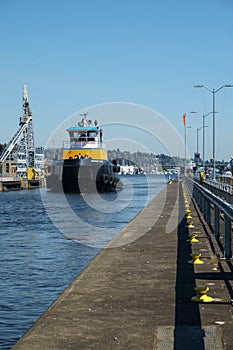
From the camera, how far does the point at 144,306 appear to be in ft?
26.7

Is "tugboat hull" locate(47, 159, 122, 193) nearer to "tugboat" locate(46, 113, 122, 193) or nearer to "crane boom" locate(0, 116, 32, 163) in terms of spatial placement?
"tugboat" locate(46, 113, 122, 193)

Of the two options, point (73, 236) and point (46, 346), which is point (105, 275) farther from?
point (73, 236)

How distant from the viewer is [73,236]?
22.1m

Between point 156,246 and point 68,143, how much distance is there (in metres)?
53.8

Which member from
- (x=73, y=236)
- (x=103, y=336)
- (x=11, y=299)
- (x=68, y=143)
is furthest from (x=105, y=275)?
(x=68, y=143)

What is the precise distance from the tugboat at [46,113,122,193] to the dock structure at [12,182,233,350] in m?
44.7

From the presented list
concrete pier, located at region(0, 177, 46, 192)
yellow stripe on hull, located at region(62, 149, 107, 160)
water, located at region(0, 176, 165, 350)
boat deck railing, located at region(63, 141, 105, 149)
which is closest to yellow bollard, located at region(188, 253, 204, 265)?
water, located at region(0, 176, 165, 350)

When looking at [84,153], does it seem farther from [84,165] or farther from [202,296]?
[202,296]

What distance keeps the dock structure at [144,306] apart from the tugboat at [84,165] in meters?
44.7

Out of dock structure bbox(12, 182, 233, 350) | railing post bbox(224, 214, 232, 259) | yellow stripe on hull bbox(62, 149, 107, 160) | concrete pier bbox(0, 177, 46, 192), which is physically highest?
yellow stripe on hull bbox(62, 149, 107, 160)

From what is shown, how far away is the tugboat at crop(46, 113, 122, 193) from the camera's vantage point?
58.0m

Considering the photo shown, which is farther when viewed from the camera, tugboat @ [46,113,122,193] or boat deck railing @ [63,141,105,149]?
boat deck railing @ [63,141,105,149]

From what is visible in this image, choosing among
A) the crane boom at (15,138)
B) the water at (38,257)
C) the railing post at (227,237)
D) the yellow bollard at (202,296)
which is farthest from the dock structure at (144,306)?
the crane boom at (15,138)

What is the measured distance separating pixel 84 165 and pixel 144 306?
162ft
